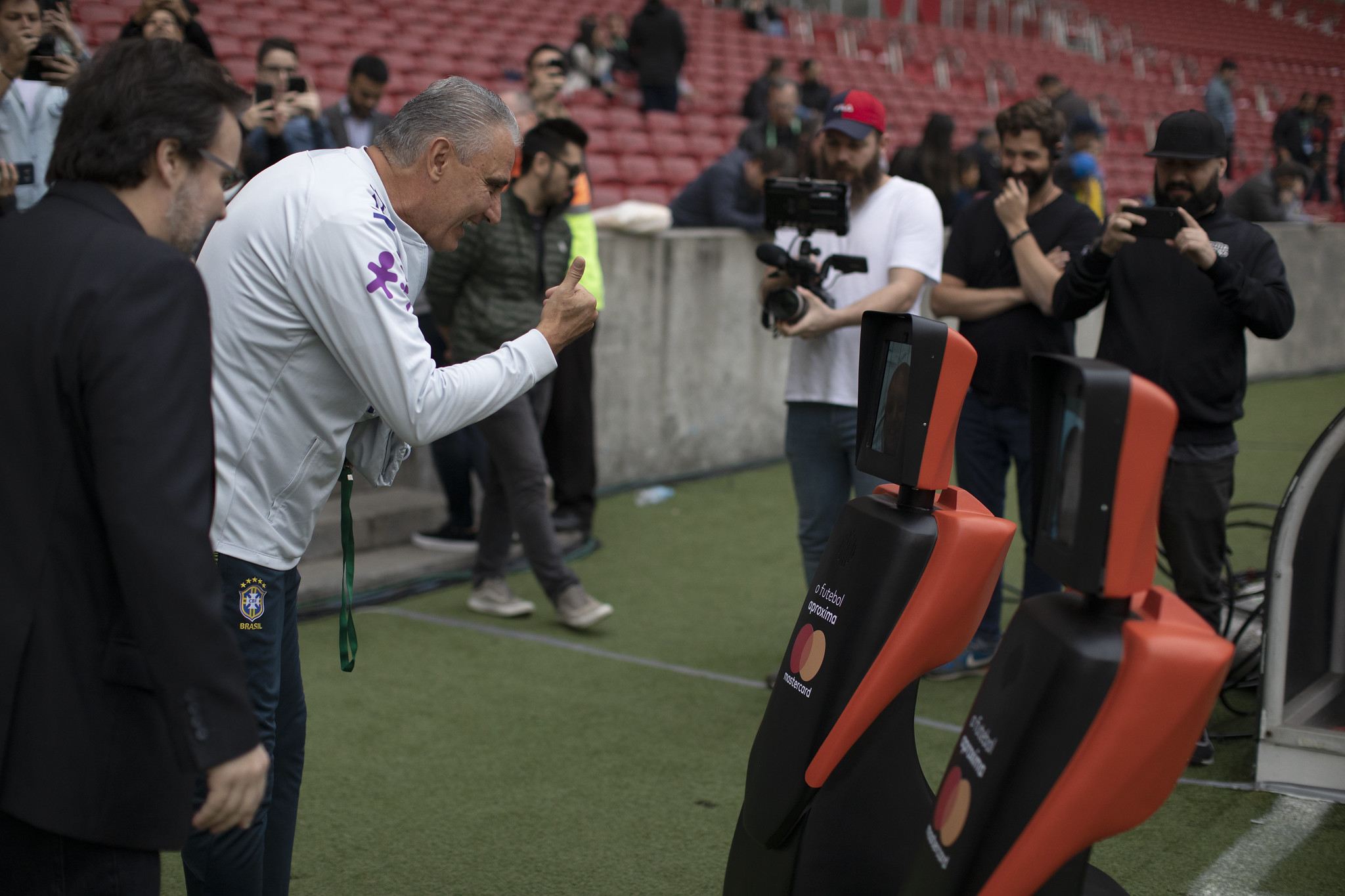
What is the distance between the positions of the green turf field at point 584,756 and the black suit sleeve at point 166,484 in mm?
1401

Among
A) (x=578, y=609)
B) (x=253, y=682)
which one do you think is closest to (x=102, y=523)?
(x=253, y=682)

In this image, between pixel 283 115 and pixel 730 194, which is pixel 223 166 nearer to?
pixel 283 115

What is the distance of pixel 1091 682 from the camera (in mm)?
1442

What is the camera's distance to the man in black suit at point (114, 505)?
1346 millimetres

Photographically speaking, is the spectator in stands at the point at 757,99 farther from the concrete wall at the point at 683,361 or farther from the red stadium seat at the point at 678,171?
the concrete wall at the point at 683,361

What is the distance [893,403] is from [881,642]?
42cm

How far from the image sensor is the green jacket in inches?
166

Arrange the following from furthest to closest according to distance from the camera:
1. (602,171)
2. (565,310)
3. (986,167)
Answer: (602,171), (986,167), (565,310)

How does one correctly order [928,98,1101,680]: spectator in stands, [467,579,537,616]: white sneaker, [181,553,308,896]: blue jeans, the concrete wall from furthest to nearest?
the concrete wall → [467,579,537,616]: white sneaker → [928,98,1101,680]: spectator in stands → [181,553,308,896]: blue jeans

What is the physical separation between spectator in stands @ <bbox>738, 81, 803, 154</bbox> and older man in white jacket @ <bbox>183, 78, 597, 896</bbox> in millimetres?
6539

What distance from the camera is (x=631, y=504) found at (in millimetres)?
6180

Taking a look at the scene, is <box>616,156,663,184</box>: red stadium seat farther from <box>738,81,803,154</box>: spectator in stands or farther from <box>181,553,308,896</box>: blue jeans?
<box>181,553,308,896</box>: blue jeans

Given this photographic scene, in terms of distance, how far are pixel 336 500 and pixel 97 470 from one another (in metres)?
3.79

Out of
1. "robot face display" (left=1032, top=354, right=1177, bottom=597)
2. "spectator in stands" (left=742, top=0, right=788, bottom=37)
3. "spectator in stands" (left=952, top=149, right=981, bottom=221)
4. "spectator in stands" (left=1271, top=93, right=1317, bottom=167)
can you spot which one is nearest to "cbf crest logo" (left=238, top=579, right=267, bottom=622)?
"robot face display" (left=1032, top=354, right=1177, bottom=597)
